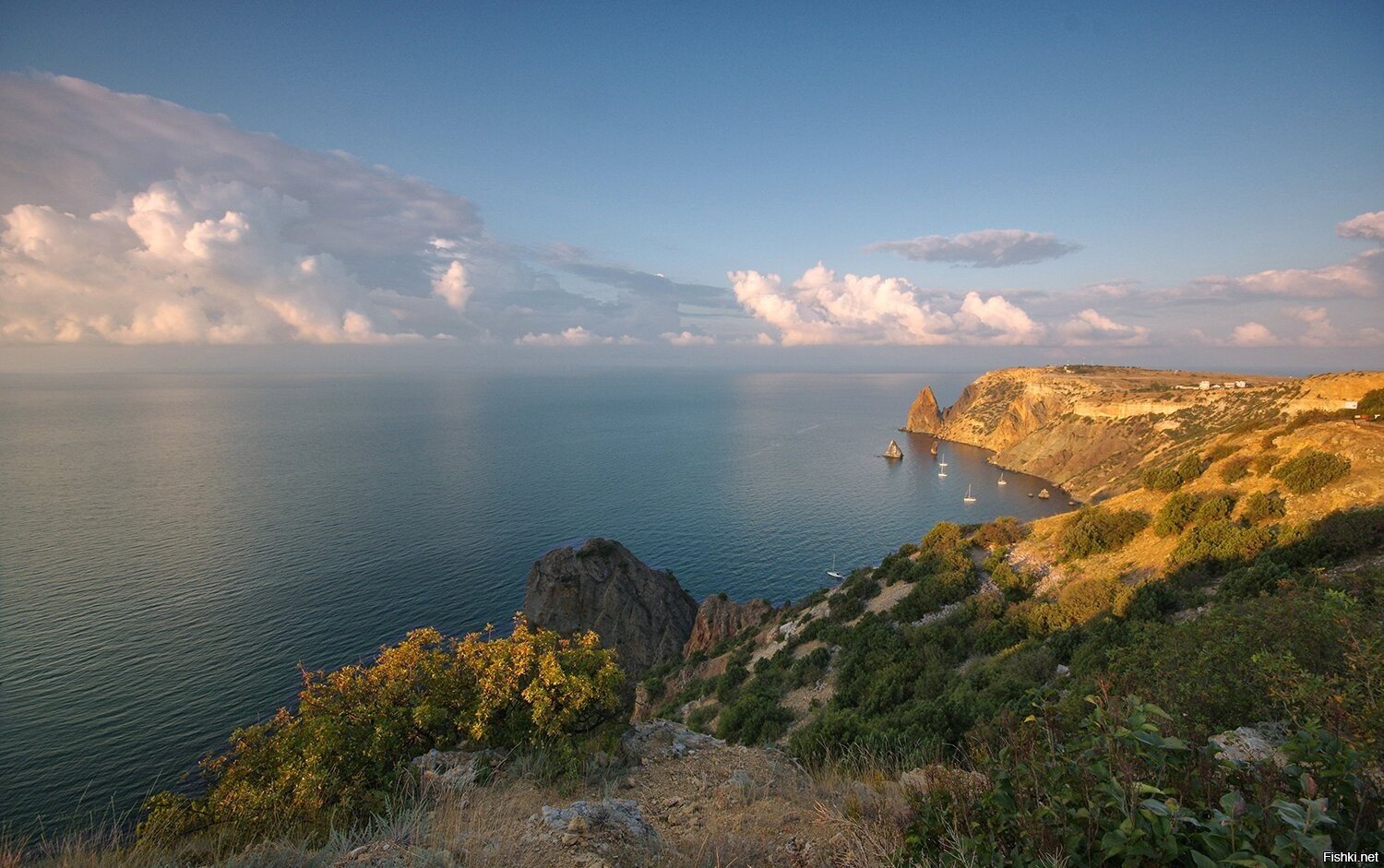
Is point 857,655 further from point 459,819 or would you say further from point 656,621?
point 656,621

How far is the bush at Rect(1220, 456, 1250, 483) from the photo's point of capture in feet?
89.2

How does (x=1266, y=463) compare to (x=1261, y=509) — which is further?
(x=1266, y=463)

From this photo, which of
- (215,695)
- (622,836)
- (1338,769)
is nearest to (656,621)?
(215,695)

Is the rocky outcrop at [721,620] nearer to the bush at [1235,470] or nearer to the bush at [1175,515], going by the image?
the bush at [1175,515]

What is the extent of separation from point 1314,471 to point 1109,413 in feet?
324

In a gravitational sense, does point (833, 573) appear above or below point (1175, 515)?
below

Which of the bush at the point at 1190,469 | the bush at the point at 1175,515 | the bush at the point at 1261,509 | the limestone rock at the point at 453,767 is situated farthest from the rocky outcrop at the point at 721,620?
the limestone rock at the point at 453,767

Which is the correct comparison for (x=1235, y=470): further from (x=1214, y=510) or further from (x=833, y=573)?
(x=833, y=573)

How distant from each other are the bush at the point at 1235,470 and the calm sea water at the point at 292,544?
36.4 meters

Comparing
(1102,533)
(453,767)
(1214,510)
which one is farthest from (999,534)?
(453,767)

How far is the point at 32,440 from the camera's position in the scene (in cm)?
13325

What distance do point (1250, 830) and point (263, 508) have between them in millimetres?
98768

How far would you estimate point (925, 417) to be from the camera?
16600cm

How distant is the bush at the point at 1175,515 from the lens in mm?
25016
